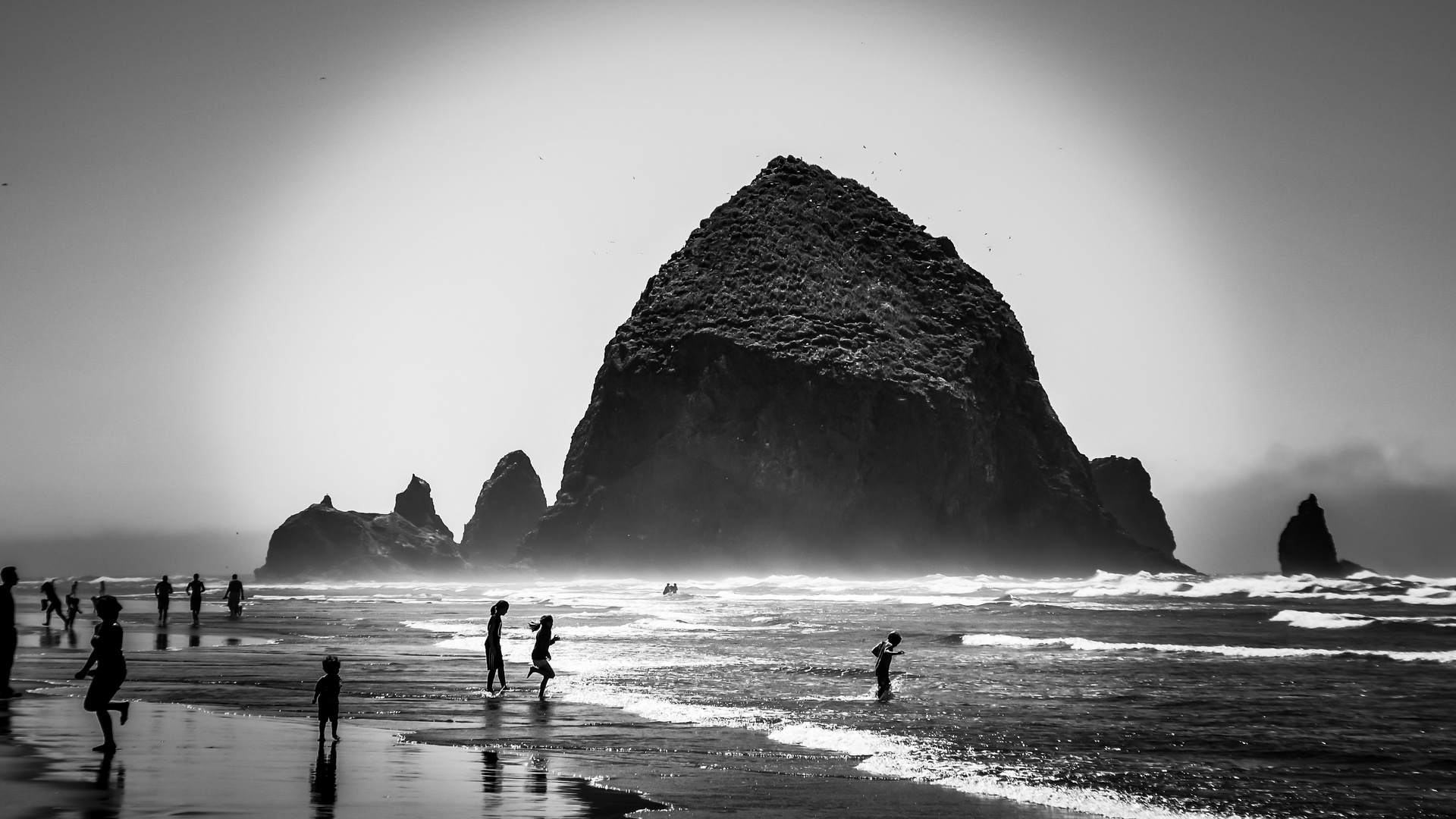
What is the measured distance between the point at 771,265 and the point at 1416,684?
95287 mm

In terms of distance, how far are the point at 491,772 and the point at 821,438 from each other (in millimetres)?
91844

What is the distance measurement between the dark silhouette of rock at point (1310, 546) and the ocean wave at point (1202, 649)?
8938 centimetres

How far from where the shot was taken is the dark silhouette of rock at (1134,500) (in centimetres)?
14625

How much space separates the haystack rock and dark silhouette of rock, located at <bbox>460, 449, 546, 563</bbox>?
37763 millimetres

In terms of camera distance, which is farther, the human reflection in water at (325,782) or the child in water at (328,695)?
the child in water at (328,695)

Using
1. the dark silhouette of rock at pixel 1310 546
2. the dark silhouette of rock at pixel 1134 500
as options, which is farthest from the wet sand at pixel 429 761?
the dark silhouette of rock at pixel 1134 500

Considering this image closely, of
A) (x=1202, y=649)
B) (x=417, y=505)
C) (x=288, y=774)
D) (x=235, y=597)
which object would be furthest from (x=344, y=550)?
(x=288, y=774)

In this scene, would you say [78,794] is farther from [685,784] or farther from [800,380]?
[800,380]

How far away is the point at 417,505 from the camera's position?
489 feet

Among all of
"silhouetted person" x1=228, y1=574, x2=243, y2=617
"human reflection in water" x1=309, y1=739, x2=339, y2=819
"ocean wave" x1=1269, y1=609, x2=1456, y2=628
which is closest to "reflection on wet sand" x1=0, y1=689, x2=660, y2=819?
"human reflection in water" x1=309, y1=739, x2=339, y2=819

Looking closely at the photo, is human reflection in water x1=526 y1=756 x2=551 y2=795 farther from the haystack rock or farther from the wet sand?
the haystack rock

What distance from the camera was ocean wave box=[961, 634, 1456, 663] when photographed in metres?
24.9

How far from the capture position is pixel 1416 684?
1962 centimetres

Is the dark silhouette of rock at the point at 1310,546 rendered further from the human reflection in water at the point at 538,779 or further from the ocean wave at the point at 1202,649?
the human reflection in water at the point at 538,779
